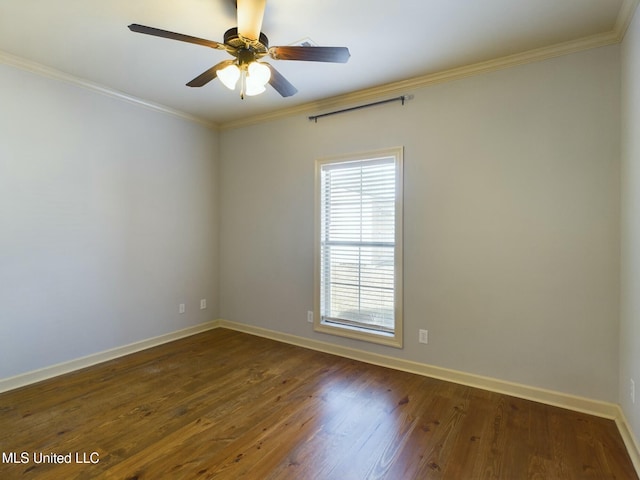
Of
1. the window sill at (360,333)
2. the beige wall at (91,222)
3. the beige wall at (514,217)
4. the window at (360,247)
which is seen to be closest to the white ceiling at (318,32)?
the beige wall at (514,217)

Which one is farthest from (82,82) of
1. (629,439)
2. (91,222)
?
(629,439)

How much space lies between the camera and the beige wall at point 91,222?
2.79m

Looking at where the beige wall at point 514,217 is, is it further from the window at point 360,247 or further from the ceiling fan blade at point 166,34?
the ceiling fan blade at point 166,34

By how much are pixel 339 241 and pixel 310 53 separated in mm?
2018

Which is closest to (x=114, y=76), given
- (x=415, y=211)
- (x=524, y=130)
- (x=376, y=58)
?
(x=376, y=58)

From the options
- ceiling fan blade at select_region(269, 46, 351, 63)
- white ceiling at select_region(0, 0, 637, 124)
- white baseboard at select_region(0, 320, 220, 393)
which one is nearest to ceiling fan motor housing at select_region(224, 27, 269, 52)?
ceiling fan blade at select_region(269, 46, 351, 63)

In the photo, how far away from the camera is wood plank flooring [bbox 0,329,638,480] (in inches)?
73.2

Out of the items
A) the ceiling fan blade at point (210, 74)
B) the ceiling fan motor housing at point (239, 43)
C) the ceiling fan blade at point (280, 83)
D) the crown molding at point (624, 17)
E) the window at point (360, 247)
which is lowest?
the window at point (360, 247)

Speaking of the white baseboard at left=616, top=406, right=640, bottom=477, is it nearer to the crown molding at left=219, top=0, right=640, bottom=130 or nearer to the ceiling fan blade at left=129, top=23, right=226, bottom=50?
the crown molding at left=219, top=0, right=640, bottom=130

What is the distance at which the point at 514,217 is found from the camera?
270 centimetres

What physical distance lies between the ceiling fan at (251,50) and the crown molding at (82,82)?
1670mm

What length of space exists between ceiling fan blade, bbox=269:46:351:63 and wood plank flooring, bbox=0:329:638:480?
2.30 m

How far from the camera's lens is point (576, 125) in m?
2.49

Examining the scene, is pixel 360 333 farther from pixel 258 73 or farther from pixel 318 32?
pixel 318 32
